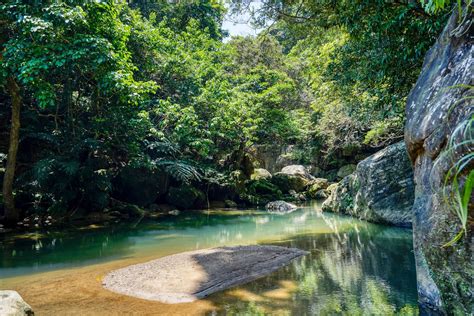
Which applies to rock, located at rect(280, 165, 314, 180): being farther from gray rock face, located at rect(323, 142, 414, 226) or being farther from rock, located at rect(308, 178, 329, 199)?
gray rock face, located at rect(323, 142, 414, 226)

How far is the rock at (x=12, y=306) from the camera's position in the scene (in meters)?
3.51

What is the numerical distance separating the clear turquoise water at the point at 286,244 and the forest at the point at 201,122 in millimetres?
88

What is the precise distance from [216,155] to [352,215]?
8.02 metres

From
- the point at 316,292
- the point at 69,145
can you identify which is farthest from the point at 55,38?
the point at 316,292

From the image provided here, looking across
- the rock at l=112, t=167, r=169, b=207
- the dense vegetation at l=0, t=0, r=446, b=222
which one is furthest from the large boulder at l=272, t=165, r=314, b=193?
the rock at l=112, t=167, r=169, b=207

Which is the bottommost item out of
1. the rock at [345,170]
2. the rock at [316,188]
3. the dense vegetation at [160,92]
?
the rock at [316,188]

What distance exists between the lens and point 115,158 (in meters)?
14.2

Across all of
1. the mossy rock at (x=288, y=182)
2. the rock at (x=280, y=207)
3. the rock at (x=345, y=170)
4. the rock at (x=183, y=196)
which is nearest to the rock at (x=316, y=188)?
the mossy rock at (x=288, y=182)

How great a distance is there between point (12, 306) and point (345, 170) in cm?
2123

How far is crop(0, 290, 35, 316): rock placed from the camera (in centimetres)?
351

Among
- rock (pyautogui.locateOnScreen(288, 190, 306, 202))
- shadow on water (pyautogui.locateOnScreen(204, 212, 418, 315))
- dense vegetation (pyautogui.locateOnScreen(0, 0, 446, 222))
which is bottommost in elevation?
shadow on water (pyautogui.locateOnScreen(204, 212, 418, 315))

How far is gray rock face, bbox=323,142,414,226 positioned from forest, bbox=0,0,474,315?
0.04m

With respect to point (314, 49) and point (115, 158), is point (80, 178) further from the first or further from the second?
point (314, 49)

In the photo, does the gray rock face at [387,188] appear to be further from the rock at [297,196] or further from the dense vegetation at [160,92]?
the rock at [297,196]
